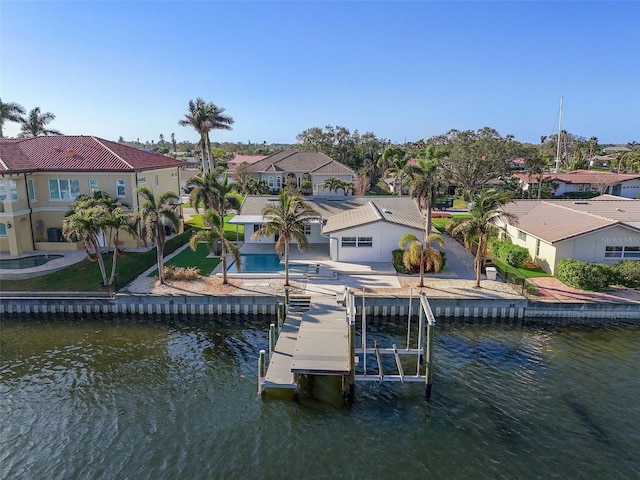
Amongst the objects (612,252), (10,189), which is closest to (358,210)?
(612,252)

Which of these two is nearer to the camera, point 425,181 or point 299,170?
point 425,181

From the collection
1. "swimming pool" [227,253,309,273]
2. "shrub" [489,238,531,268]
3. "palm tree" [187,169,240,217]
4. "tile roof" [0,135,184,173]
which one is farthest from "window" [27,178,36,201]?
"shrub" [489,238,531,268]

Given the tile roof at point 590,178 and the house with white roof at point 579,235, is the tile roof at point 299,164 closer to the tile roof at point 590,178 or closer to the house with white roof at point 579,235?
the tile roof at point 590,178

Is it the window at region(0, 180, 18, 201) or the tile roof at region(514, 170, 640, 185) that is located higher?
the tile roof at region(514, 170, 640, 185)

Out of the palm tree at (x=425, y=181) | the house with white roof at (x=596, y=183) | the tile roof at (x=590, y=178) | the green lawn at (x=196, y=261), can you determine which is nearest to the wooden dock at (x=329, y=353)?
the green lawn at (x=196, y=261)

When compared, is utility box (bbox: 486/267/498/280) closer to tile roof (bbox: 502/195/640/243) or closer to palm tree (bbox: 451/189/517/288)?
palm tree (bbox: 451/189/517/288)

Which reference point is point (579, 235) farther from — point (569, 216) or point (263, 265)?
point (263, 265)
